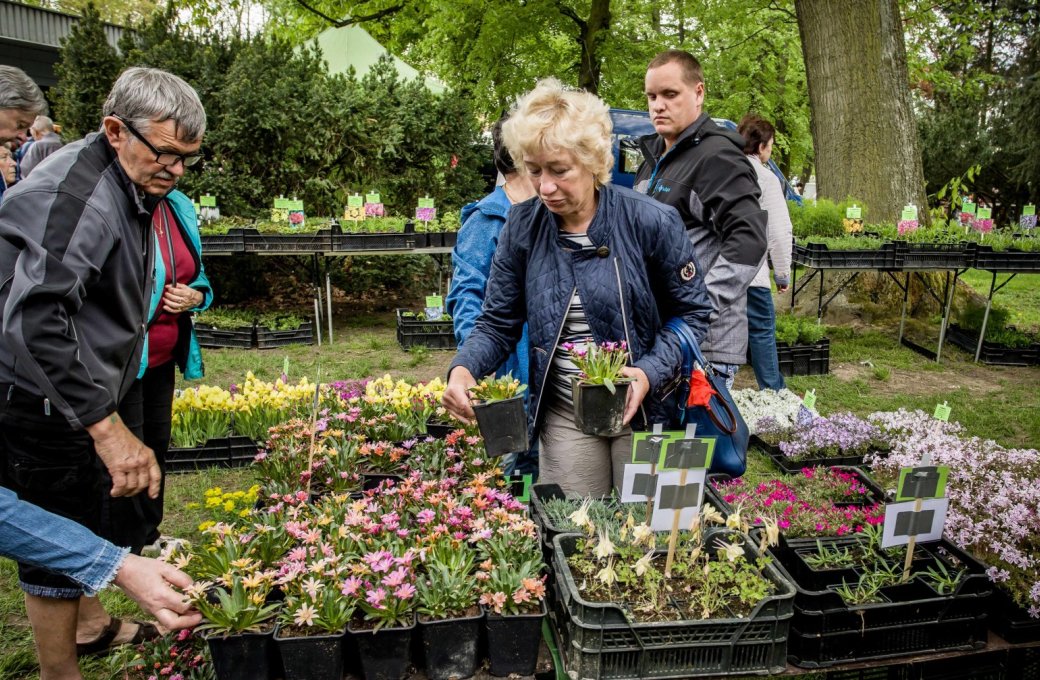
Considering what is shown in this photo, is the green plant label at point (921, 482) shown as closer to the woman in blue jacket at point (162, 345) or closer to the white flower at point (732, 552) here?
the white flower at point (732, 552)

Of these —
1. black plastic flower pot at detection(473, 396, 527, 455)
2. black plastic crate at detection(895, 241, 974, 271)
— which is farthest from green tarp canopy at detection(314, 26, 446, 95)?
black plastic flower pot at detection(473, 396, 527, 455)

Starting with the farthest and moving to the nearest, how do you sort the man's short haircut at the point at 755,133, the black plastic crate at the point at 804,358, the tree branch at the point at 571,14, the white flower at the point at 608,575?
the tree branch at the point at 571,14 → the black plastic crate at the point at 804,358 → the man's short haircut at the point at 755,133 → the white flower at the point at 608,575

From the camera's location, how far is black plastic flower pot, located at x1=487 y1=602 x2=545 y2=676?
192 centimetres

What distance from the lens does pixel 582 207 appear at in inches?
94.0

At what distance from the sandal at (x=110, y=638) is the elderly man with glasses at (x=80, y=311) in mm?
531

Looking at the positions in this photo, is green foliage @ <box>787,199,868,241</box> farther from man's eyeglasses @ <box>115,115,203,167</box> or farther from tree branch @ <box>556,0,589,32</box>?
tree branch @ <box>556,0,589,32</box>

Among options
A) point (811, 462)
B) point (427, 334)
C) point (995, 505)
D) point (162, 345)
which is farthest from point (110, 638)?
point (427, 334)

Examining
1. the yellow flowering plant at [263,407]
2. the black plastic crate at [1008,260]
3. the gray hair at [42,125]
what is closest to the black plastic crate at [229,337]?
the gray hair at [42,125]

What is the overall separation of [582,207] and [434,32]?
11845 mm

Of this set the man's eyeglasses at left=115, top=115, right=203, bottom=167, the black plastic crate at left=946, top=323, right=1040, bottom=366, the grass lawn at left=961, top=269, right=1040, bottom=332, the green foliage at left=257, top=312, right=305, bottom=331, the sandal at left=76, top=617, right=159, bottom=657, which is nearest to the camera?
the man's eyeglasses at left=115, top=115, right=203, bottom=167

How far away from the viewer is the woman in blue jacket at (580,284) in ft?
7.47

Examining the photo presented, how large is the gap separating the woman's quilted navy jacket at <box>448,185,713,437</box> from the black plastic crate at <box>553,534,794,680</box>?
2.48 ft

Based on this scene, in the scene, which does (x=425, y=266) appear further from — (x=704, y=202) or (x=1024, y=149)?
(x=1024, y=149)

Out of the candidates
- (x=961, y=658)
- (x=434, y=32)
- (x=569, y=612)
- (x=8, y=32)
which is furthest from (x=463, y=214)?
(x=8, y=32)
